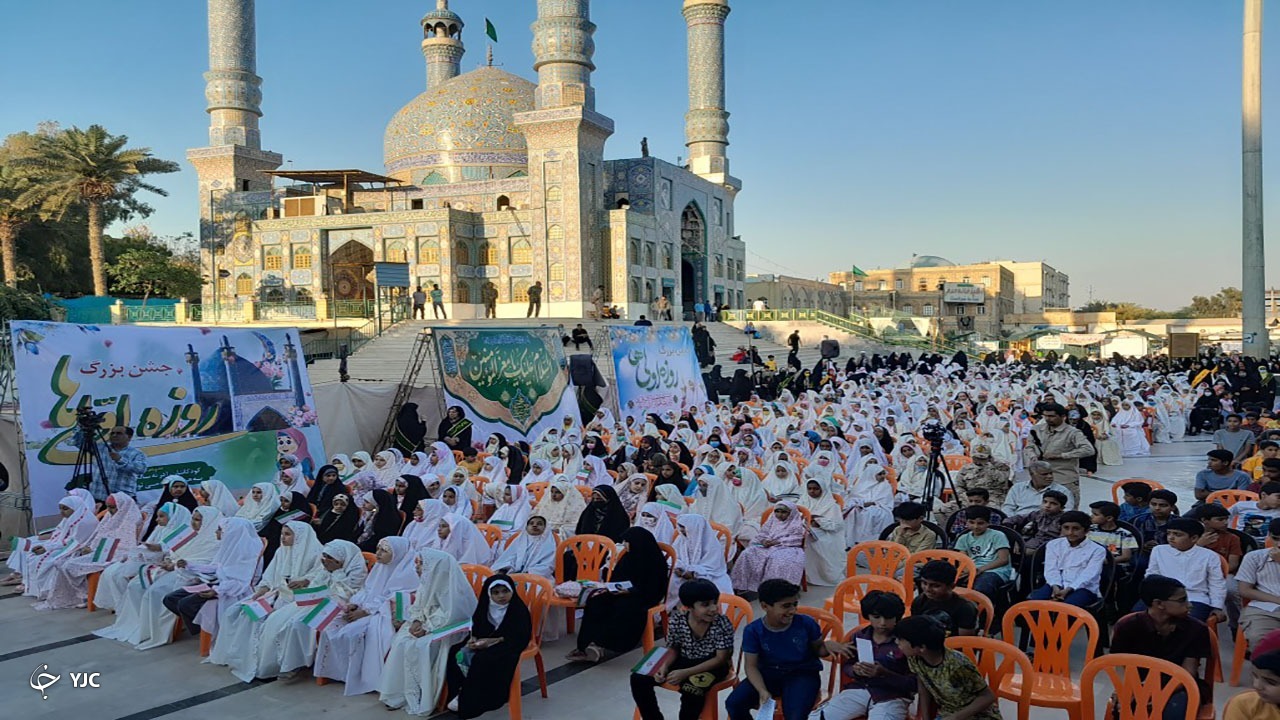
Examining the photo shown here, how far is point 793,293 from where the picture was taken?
5141 cm

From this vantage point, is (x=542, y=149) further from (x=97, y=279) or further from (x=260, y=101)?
(x=97, y=279)

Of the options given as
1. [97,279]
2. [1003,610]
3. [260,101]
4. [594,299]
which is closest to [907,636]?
[1003,610]

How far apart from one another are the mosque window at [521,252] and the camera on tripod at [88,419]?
2160cm

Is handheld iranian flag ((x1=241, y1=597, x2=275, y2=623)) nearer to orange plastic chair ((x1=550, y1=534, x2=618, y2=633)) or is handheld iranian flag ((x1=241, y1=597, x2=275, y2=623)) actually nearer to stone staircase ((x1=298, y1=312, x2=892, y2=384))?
orange plastic chair ((x1=550, y1=534, x2=618, y2=633))

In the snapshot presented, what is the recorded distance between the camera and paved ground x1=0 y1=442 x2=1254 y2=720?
451 centimetres

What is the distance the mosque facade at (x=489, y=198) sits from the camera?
95.0 ft

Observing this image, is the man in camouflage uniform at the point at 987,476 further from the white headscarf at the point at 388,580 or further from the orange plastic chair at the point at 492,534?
the white headscarf at the point at 388,580

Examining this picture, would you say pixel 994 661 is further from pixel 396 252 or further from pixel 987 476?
pixel 396 252

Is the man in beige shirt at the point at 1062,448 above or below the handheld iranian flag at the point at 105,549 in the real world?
above

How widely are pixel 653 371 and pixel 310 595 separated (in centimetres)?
878

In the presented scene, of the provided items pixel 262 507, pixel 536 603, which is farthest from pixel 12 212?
pixel 536 603

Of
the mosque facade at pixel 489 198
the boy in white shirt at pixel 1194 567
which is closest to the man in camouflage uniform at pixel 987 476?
the boy in white shirt at pixel 1194 567

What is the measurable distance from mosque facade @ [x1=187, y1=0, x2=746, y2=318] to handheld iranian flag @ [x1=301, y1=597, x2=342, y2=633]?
73.6ft

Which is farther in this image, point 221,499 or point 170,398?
point 170,398
